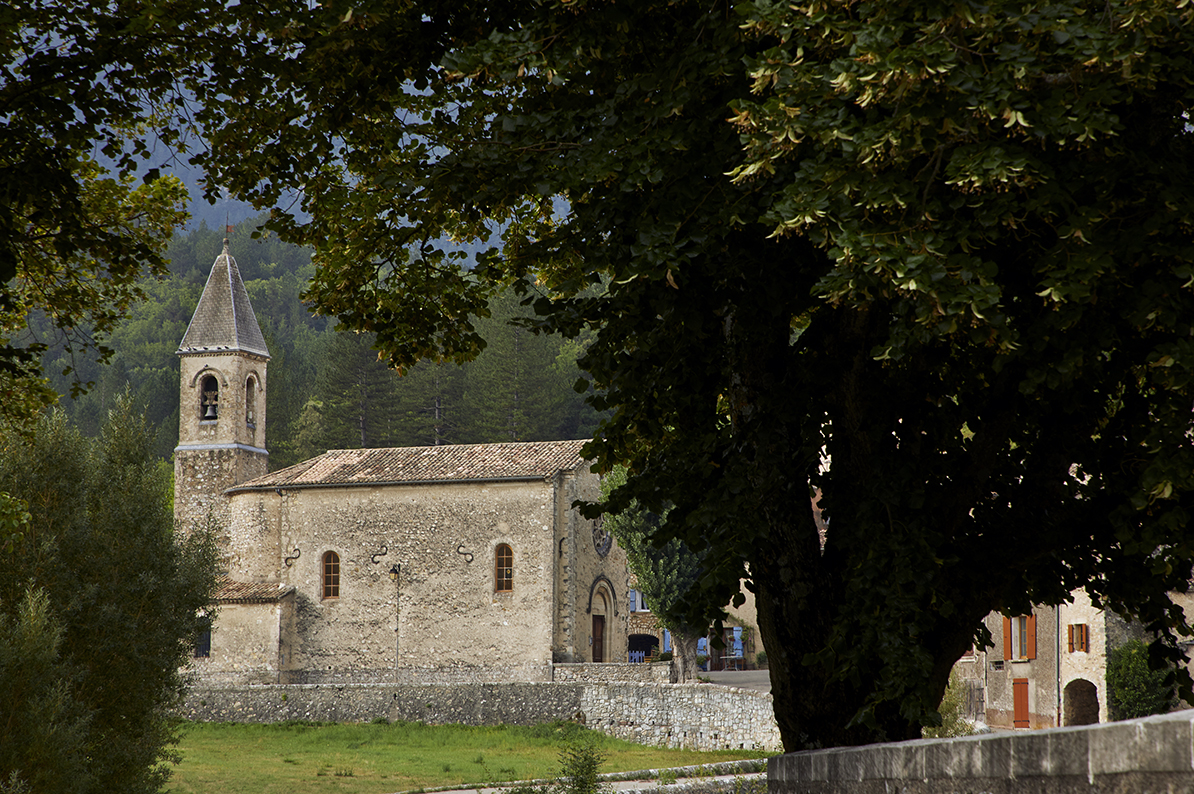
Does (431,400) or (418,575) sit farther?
(431,400)

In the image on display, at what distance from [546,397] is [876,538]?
58349 mm

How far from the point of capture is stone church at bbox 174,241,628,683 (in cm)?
3653

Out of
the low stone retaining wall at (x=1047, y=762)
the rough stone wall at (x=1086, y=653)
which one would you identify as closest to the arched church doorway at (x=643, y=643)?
the rough stone wall at (x=1086, y=653)

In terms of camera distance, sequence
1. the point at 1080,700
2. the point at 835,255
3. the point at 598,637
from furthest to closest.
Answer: the point at 598,637 → the point at 1080,700 → the point at 835,255

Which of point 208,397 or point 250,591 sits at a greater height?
point 208,397

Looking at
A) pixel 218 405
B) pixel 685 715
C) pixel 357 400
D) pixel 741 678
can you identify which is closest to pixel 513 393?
pixel 357 400

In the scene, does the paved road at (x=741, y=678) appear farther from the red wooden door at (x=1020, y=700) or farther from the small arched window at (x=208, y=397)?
the small arched window at (x=208, y=397)

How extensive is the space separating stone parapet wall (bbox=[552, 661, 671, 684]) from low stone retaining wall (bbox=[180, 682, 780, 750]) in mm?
857

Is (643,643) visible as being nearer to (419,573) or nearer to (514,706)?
(419,573)

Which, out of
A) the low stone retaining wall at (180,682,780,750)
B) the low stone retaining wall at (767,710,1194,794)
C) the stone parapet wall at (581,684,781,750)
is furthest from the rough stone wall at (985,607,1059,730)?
the low stone retaining wall at (767,710,1194,794)

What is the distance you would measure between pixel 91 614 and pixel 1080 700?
82.1 feet

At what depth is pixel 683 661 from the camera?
33.4 m

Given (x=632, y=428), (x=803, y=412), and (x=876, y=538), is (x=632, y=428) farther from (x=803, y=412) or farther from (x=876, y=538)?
(x=876, y=538)

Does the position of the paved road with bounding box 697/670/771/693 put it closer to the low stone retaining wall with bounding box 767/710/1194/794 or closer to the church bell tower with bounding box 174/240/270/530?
the church bell tower with bounding box 174/240/270/530
